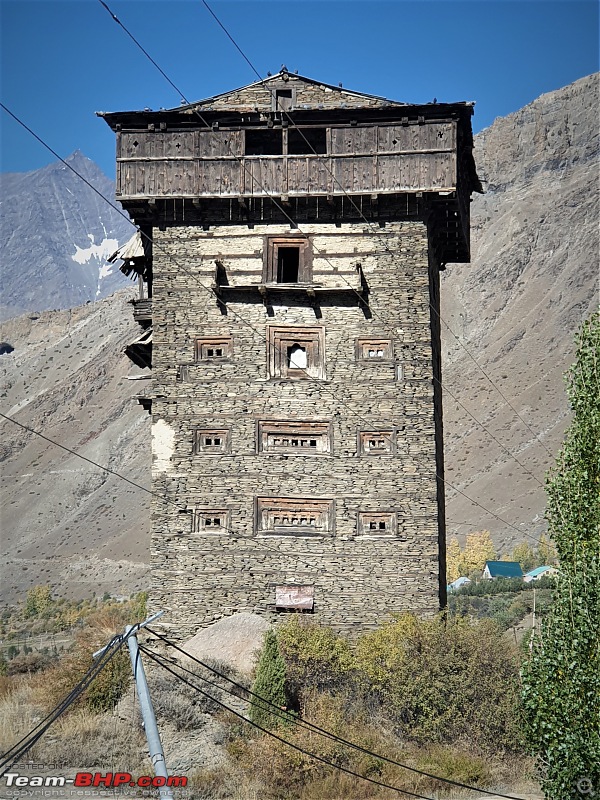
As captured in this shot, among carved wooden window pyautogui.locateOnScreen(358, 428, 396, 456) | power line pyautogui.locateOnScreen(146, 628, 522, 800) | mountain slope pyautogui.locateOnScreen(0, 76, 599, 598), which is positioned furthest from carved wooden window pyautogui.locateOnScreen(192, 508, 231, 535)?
mountain slope pyautogui.locateOnScreen(0, 76, 599, 598)

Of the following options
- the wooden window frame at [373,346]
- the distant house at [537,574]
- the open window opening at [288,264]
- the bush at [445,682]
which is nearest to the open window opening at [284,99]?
the open window opening at [288,264]

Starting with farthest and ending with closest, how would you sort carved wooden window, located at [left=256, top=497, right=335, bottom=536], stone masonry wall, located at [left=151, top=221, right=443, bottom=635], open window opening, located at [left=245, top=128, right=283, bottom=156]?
1. open window opening, located at [left=245, top=128, right=283, bottom=156]
2. carved wooden window, located at [left=256, top=497, right=335, bottom=536]
3. stone masonry wall, located at [left=151, top=221, right=443, bottom=635]

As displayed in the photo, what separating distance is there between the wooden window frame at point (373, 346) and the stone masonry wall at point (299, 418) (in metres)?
0.12

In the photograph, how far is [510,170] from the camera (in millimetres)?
117250

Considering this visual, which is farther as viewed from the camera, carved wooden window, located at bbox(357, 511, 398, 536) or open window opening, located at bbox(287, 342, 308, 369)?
open window opening, located at bbox(287, 342, 308, 369)

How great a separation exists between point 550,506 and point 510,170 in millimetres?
103184

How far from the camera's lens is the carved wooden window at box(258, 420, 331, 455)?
2589 centimetres

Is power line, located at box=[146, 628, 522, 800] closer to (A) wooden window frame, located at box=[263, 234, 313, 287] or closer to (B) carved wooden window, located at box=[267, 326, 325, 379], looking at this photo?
(B) carved wooden window, located at box=[267, 326, 325, 379]

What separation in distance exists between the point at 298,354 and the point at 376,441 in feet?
8.80

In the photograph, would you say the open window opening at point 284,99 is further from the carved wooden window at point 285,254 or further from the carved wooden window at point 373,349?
the carved wooden window at point 373,349

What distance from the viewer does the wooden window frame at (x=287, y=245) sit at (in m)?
26.5

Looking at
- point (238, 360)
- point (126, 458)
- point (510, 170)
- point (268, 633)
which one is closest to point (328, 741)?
point (268, 633)

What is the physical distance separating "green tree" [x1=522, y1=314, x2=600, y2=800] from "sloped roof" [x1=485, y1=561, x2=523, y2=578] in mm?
45722


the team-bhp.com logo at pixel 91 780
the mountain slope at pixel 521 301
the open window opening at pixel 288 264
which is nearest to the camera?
the team-bhp.com logo at pixel 91 780
